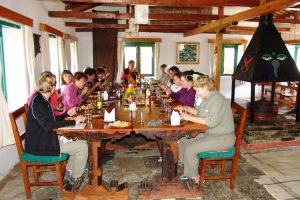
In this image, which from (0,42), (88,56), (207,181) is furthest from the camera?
(88,56)

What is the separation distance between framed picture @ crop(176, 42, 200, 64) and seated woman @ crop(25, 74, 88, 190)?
304 inches

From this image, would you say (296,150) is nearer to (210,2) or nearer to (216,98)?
(216,98)

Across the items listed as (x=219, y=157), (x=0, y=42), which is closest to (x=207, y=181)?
(x=219, y=157)

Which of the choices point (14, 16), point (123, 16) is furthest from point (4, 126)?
point (123, 16)

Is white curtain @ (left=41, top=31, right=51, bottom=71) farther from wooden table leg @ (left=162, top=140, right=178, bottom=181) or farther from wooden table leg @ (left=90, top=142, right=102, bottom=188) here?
wooden table leg @ (left=162, top=140, right=178, bottom=181)

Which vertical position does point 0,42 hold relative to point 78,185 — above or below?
above

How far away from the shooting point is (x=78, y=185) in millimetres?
3033

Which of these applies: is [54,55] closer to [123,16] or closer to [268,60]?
[123,16]

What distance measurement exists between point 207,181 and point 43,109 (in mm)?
2211

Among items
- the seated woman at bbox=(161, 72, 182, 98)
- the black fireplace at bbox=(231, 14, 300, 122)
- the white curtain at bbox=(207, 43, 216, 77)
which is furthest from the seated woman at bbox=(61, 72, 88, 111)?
the white curtain at bbox=(207, 43, 216, 77)

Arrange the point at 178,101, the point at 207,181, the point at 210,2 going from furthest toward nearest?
the point at 210,2 < the point at 178,101 < the point at 207,181

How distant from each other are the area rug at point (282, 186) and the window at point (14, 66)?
13.5ft

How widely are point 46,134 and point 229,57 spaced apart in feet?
30.1

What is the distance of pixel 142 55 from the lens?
10141mm
